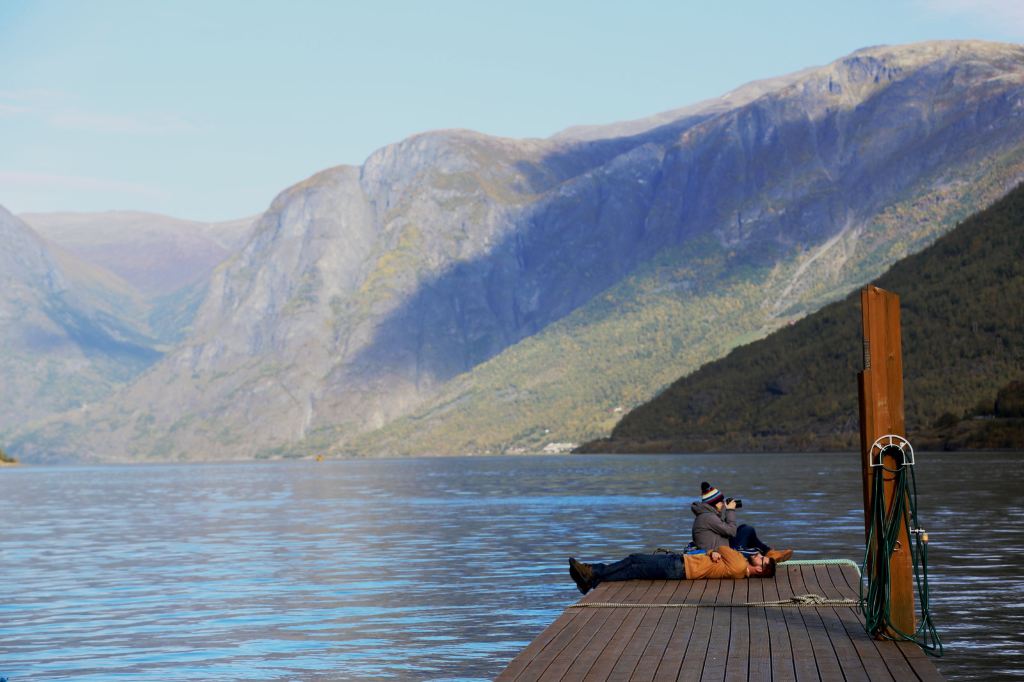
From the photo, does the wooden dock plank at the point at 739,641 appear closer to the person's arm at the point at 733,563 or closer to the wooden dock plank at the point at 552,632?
the person's arm at the point at 733,563

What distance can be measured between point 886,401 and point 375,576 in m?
29.2

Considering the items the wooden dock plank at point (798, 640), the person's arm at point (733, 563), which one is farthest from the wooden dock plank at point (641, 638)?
the wooden dock plank at point (798, 640)

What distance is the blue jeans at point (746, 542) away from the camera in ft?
114

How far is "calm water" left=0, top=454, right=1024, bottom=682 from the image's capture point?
105 feet

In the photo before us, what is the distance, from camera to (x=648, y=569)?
108ft

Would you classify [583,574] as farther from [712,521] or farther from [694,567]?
[712,521]

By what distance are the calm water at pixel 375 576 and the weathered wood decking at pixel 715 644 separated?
2.86 meters

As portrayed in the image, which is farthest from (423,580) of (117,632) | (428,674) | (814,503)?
(814,503)

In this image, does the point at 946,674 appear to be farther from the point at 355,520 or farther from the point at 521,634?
the point at 355,520

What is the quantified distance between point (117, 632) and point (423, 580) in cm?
1346

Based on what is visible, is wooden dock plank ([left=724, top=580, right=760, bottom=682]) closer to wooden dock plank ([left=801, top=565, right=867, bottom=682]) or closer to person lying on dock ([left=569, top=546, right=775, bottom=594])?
wooden dock plank ([left=801, top=565, right=867, bottom=682])

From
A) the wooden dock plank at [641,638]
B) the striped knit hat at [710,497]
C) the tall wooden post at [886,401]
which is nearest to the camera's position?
the wooden dock plank at [641,638]

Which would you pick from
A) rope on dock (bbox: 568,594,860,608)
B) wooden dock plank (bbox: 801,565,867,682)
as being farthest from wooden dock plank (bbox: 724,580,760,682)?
wooden dock plank (bbox: 801,565,867,682)

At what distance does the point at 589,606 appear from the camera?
2916 cm
